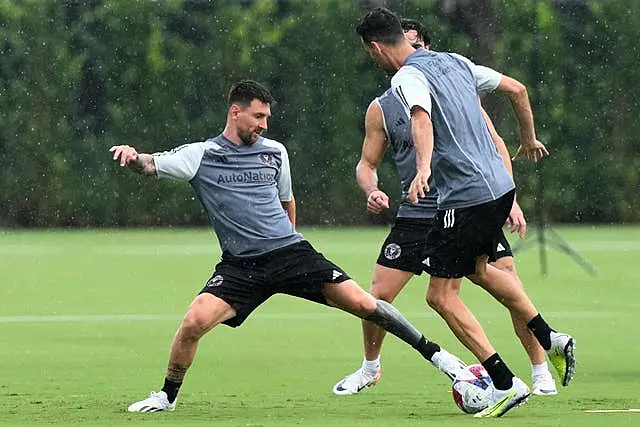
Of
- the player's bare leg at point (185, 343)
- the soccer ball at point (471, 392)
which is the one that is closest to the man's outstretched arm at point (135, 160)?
the player's bare leg at point (185, 343)

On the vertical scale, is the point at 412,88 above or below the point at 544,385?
above

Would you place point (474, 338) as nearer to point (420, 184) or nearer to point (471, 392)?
point (471, 392)

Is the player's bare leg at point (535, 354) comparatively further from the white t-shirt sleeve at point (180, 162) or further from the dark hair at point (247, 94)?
the white t-shirt sleeve at point (180, 162)

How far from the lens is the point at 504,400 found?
27.5ft

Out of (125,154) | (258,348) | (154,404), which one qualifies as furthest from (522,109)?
(258,348)

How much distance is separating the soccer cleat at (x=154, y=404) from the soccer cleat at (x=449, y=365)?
54.6 inches

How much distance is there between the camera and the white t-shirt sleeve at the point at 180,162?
8898 millimetres

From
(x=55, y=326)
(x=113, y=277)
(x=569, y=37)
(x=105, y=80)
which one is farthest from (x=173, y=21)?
(x=55, y=326)

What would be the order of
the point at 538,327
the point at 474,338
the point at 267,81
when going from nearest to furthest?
1. the point at 474,338
2. the point at 538,327
3. the point at 267,81

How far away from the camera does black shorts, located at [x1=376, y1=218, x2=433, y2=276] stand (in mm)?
9930

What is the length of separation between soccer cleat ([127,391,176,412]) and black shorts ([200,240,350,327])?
1.73 feet

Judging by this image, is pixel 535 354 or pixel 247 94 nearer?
pixel 247 94

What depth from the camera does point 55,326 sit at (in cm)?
1342

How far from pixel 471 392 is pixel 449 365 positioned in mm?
269
